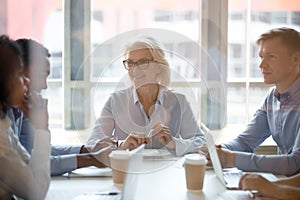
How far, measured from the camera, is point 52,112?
134 cm

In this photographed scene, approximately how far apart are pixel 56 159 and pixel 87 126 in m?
0.40

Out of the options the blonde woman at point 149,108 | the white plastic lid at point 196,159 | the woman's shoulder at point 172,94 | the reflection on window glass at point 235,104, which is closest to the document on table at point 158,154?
the blonde woman at point 149,108

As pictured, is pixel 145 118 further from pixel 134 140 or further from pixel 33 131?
pixel 33 131

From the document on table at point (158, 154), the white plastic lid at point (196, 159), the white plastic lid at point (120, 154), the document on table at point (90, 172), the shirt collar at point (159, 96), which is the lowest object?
the document on table at point (90, 172)

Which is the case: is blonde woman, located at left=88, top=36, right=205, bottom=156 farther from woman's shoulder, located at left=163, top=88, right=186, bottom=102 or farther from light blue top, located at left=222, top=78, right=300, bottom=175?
light blue top, located at left=222, top=78, right=300, bottom=175

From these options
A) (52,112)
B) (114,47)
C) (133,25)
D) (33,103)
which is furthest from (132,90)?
(33,103)

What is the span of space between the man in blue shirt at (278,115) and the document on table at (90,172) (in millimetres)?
401

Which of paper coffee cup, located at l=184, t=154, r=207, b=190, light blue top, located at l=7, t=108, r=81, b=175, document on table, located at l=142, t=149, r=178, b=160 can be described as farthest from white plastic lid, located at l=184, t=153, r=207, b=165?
light blue top, located at l=7, t=108, r=81, b=175

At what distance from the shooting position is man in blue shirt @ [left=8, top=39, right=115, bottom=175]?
1172mm

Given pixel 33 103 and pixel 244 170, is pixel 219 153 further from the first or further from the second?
pixel 33 103

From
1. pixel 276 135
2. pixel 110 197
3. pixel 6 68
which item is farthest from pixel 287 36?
pixel 6 68

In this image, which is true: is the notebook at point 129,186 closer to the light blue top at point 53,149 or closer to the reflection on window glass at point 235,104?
the light blue top at point 53,149

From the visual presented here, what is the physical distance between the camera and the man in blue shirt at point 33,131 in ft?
3.84

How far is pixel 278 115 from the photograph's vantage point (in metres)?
1.75
